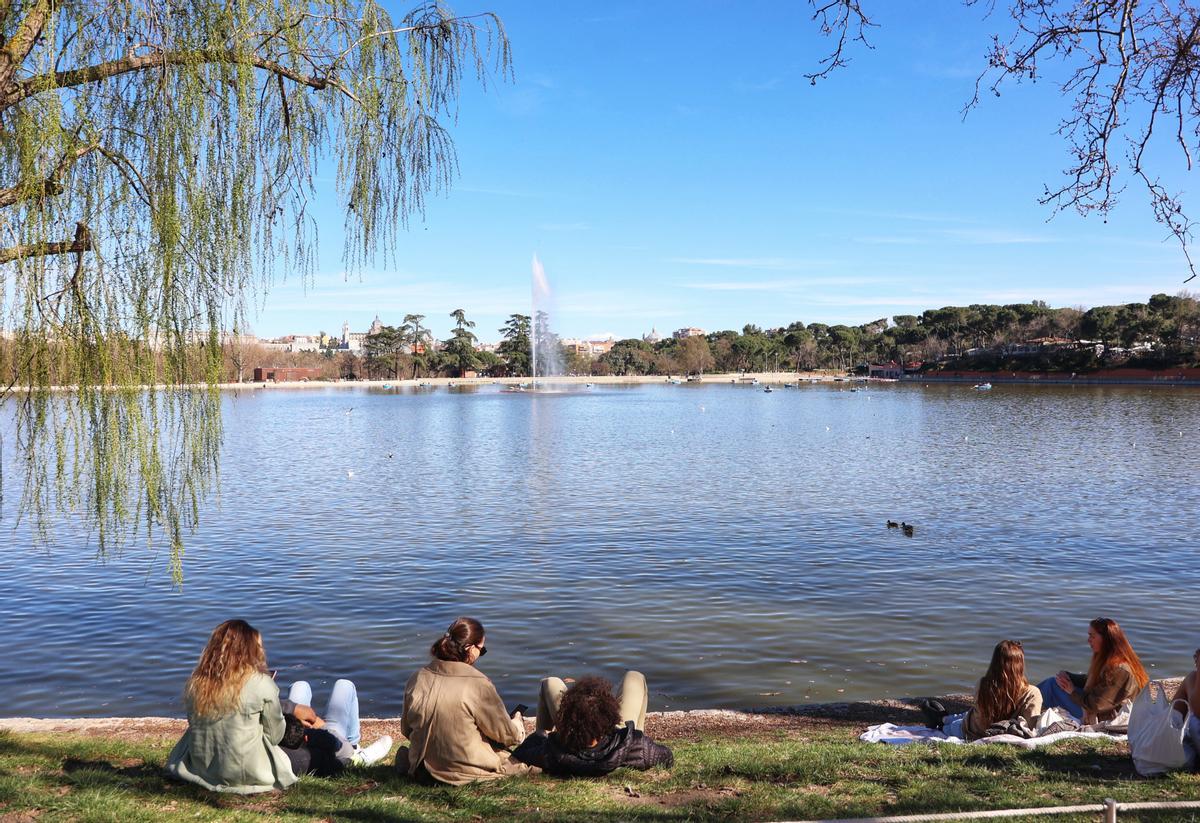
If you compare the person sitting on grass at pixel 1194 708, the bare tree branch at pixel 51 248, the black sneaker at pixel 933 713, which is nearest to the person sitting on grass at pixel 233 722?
the bare tree branch at pixel 51 248

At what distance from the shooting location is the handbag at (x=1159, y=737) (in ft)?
20.0

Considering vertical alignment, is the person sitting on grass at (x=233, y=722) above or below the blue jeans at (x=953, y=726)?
above

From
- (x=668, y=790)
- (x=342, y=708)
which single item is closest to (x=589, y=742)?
(x=668, y=790)

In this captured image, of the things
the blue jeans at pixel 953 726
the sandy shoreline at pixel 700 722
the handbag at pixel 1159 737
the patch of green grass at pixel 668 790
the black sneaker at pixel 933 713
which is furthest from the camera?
the sandy shoreline at pixel 700 722

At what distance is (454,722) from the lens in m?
6.21

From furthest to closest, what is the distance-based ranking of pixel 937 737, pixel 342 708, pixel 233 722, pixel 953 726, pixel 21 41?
1. pixel 953 726
2. pixel 937 737
3. pixel 342 708
4. pixel 233 722
5. pixel 21 41

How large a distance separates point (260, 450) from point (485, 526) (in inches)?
989

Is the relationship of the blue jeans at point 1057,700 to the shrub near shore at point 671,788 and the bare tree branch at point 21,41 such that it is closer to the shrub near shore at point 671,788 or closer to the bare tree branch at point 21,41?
the shrub near shore at point 671,788

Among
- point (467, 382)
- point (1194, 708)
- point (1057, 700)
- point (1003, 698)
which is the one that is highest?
point (467, 382)

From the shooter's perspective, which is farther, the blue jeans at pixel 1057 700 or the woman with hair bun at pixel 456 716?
the blue jeans at pixel 1057 700

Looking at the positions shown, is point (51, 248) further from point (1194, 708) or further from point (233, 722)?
point (1194, 708)

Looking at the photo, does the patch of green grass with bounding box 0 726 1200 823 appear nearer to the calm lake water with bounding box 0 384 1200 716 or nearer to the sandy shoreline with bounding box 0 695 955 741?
the sandy shoreline with bounding box 0 695 955 741

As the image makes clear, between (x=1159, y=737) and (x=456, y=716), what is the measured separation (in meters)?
4.85

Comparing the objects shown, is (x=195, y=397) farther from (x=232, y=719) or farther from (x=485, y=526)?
(x=485, y=526)
